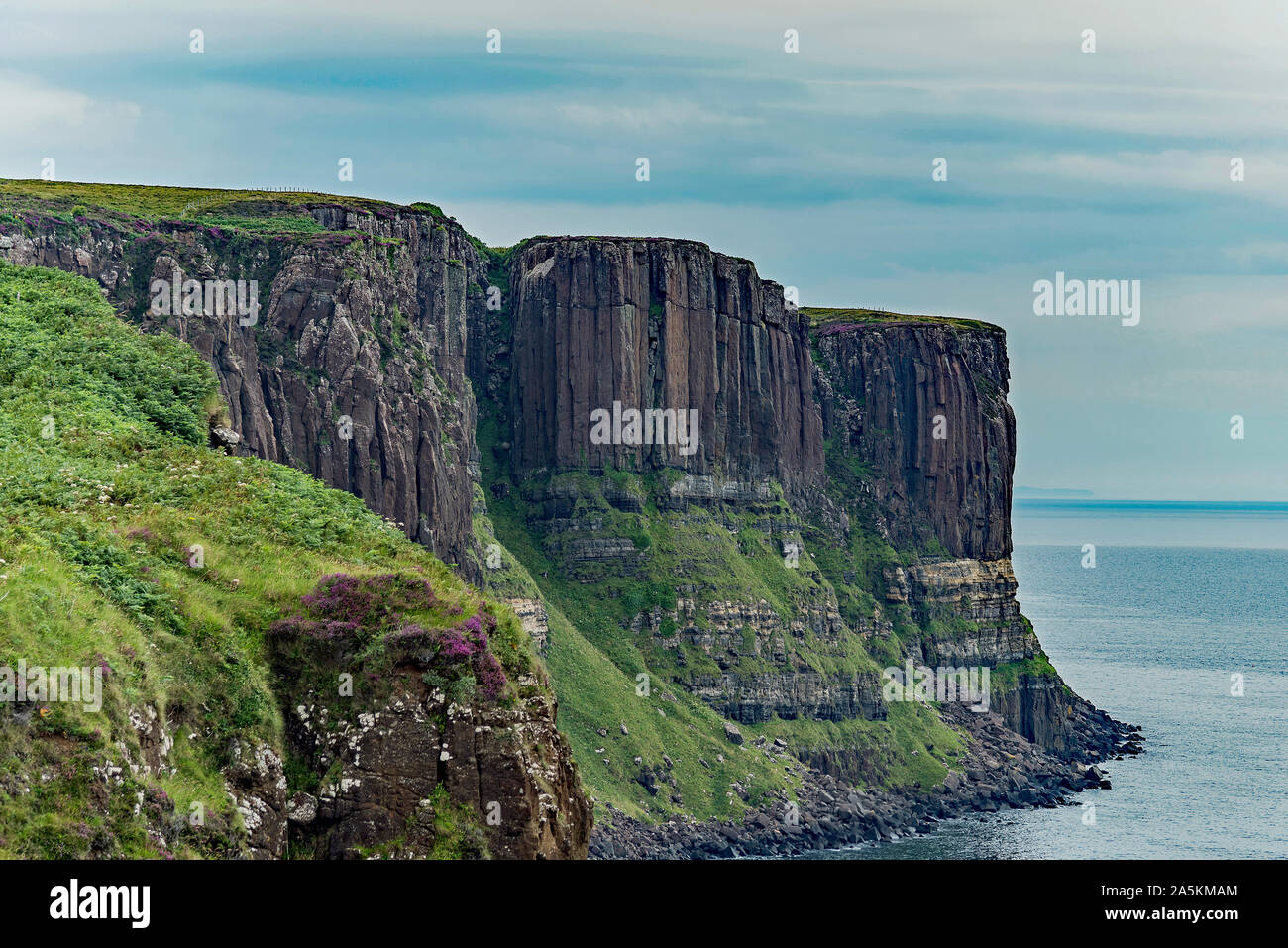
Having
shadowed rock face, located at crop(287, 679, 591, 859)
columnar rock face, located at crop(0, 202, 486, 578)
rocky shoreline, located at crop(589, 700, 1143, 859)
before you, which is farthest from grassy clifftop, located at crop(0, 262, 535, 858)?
rocky shoreline, located at crop(589, 700, 1143, 859)

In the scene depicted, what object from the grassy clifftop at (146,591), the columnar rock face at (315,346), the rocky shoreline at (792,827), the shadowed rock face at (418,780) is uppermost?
the columnar rock face at (315,346)

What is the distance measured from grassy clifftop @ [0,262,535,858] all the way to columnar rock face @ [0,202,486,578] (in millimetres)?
82515

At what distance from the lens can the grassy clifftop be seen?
34.6 meters

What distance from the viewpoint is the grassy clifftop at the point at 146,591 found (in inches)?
1362

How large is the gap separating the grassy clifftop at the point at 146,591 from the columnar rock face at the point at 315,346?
8252 cm

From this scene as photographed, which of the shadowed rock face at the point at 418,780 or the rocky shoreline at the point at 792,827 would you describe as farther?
the rocky shoreline at the point at 792,827

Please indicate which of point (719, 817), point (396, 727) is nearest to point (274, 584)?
point (396, 727)

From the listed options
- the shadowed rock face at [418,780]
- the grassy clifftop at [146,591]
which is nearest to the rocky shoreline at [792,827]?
the grassy clifftop at [146,591]

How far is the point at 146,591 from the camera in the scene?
40719mm

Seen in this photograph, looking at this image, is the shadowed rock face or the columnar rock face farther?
the columnar rock face

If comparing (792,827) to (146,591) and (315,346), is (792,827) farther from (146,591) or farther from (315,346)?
(146,591)

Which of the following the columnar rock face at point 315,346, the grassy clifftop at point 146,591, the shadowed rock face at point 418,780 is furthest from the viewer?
the columnar rock face at point 315,346

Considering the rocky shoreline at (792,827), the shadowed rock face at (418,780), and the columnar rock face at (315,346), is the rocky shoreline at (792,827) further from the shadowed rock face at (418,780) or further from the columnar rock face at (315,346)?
the shadowed rock face at (418,780)

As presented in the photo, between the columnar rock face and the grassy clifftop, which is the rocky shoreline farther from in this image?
the grassy clifftop
